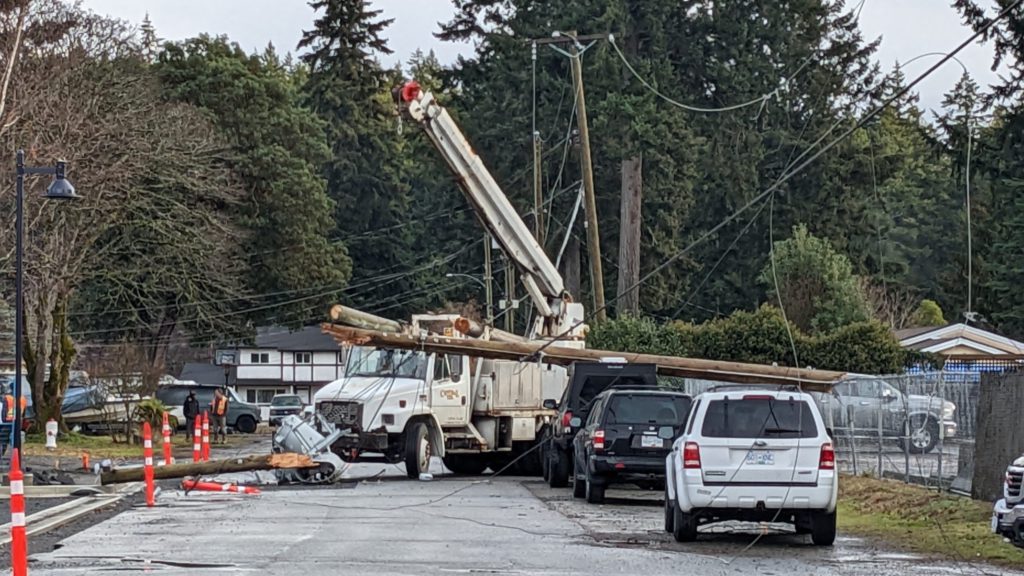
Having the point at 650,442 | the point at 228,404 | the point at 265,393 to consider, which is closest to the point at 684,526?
the point at 650,442

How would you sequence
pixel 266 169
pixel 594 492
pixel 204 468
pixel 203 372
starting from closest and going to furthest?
pixel 594 492 → pixel 204 468 → pixel 266 169 → pixel 203 372

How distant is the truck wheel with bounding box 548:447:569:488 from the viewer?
27.7m

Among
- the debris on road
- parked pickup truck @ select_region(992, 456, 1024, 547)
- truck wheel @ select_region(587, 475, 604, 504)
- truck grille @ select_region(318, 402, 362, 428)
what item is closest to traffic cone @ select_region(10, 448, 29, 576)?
parked pickup truck @ select_region(992, 456, 1024, 547)

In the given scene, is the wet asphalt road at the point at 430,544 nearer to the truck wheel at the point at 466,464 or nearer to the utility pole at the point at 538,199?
the truck wheel at the point at 466,464

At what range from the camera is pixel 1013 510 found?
13.9 metres

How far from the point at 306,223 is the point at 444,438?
40.0m

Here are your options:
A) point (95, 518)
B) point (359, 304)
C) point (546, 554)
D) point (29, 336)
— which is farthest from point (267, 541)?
point (359, 304)

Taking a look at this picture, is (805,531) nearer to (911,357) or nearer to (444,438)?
(444,438)

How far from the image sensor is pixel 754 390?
57.6ft

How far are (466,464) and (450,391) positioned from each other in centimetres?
291

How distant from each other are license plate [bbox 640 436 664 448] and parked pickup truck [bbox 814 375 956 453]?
4.07 metres

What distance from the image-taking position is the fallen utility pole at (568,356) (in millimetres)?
27609

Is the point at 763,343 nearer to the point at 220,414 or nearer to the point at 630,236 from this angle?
the point at 630,236

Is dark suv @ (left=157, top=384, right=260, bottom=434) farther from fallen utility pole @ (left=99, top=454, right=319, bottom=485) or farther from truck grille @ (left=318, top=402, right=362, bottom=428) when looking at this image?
fallen utility pole @ (left=99, top=454, right=319, bottom=485)
